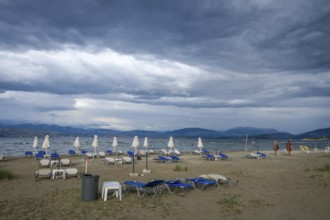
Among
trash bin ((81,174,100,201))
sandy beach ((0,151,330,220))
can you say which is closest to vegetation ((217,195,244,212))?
sandy beach ((0,151,330,220))

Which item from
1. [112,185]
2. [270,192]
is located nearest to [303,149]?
[270,192]

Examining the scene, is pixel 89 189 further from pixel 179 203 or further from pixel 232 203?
pixel 232 203

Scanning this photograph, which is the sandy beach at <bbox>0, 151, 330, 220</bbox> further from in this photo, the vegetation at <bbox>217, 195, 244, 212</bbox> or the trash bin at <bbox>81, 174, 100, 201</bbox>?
the trash bin at <bbox>81, 174, 100, 201</bbox>

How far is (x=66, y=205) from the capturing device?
7.78 metres

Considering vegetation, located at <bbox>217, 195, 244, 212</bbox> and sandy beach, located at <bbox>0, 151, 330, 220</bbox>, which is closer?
sandy beach, located at <bbox>0, 151, 330, 220</bbox>

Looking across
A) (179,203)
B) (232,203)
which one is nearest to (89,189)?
(179,203)

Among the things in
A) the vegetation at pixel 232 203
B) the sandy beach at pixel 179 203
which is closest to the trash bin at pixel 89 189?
the sandy beach at pixel 179 203

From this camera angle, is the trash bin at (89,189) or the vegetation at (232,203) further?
the trash bin at (89,189)

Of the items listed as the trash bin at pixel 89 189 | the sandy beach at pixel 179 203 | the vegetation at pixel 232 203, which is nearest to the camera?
the sandy beach at pixel 179 203

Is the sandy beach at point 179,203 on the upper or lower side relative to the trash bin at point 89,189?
lower

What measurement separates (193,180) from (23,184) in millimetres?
6543

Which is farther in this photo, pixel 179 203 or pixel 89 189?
pixel 179 203

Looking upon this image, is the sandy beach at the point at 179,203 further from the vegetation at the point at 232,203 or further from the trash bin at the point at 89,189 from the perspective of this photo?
the trash bin at the point at 89,189

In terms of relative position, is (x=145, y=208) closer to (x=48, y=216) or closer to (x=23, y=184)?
(x=48, y=216)
